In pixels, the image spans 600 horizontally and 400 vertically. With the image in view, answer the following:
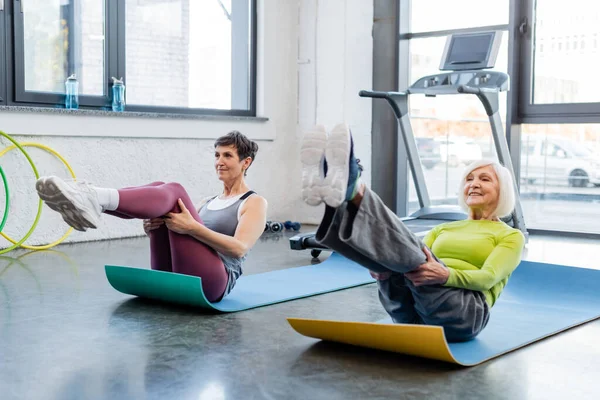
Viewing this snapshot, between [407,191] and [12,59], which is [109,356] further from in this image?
[407,191]

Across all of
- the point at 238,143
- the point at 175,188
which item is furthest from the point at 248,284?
the point at 175,188

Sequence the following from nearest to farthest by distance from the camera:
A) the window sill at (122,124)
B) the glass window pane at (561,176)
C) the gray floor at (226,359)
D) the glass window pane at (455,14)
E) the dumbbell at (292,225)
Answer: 1. the gray floor at (226,359)
2. the window sill at (122,124)
3. the glass window pane at (561,176)
4. the glass window pane at (455,14)
5. the dumbbell at (292,225)

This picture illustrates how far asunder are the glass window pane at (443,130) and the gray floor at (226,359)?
340 cm

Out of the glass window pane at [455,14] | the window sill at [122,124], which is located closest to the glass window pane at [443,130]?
the glass window pane at [455,14]

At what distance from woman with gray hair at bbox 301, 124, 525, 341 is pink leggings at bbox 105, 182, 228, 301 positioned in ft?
2.62

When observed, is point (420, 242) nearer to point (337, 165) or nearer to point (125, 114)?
point (337, 165)

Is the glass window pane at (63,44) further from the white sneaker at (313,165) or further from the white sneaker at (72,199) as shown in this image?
the white sneaker at (313,165)

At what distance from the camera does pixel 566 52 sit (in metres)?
5.98

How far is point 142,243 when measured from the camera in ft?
18.1

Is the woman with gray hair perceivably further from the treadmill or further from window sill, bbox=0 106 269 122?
window sill, bbox=0 106 269 122

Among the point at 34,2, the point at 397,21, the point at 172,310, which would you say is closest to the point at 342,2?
the point at 397,21

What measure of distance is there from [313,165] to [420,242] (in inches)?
16.5

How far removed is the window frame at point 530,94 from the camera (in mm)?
Result: 5879

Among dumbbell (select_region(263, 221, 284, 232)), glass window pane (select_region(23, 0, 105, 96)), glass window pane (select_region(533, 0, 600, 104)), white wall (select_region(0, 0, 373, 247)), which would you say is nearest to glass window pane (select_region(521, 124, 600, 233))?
glass window pane (select_region(533, 0, 600, 104))
